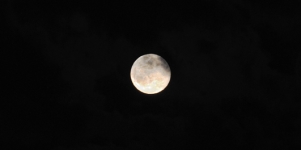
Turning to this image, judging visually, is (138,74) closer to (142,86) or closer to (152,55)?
(142,86)

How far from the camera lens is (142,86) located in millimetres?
9969

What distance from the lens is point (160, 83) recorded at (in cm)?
995

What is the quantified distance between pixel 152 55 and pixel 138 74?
127 cm

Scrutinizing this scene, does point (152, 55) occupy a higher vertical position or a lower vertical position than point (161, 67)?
higher

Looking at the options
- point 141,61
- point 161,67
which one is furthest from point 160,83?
point 141,61

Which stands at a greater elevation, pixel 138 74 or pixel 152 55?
pixel 152 55

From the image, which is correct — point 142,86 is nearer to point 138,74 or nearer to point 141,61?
point 138,74

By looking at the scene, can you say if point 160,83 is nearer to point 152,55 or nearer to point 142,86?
point 142,86

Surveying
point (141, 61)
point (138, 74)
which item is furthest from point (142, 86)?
point (141, 61)

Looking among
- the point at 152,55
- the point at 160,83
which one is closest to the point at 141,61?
the point at 152,55

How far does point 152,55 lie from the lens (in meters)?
10.4

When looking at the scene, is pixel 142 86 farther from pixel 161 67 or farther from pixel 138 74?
pixel 161 67

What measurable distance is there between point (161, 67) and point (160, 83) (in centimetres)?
80

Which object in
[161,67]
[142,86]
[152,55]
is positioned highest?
[152,55]
